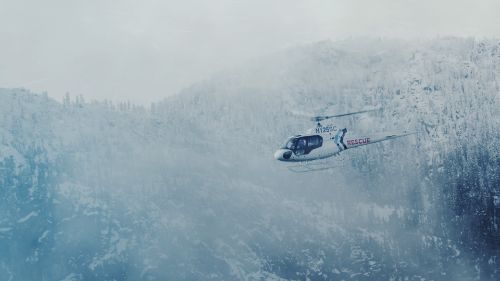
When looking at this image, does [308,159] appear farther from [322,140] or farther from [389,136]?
[389,136]

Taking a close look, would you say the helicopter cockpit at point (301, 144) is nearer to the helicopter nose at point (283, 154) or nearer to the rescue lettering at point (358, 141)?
the helicopter nose at point (283, 154)

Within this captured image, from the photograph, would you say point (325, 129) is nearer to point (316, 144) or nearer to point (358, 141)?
point (316, 144)

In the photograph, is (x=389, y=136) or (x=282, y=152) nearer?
(x=282, y=152)

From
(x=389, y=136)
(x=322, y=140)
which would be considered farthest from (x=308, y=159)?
(x=389, y=136)

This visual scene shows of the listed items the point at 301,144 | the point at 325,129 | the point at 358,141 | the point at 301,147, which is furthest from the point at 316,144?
the point at 358,141

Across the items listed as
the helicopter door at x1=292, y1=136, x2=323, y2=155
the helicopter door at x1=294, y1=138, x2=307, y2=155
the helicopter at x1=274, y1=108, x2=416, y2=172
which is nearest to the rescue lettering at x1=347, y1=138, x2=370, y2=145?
the helicopter at x1=274, y1=108, x2=416, y2=172

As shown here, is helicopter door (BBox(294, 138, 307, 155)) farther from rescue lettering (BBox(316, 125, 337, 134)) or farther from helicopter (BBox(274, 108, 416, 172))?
rescue lettering (BBox(316, 125, 337, 134))
